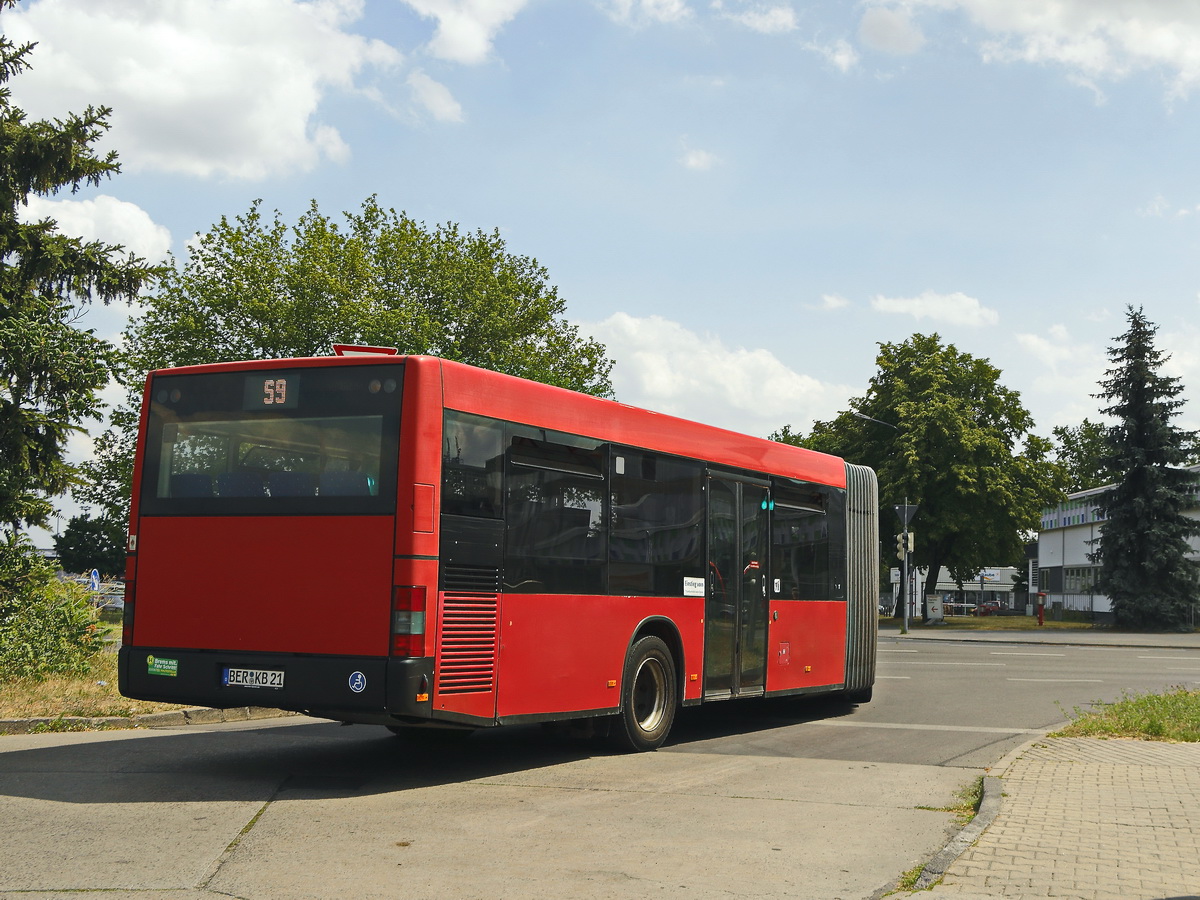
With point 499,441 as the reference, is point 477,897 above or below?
below

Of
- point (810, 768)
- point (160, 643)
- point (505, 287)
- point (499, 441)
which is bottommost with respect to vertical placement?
point (810, 768)

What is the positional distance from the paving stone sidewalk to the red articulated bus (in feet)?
11.3

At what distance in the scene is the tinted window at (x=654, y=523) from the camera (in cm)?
1081

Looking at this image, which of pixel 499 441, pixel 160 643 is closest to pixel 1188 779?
pixel 499 441

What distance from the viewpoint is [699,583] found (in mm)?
12031

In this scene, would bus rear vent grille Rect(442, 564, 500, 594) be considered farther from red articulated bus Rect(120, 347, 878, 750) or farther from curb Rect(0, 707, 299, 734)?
curb Rect(0, 707, 299, 734)

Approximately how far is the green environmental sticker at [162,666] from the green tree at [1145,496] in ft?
151

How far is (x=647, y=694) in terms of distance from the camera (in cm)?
1136

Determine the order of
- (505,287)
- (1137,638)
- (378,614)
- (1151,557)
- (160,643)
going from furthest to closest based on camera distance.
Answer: (1151,557), (505,287), (1137,638), (160,643), (378,614)

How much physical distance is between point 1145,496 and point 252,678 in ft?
155

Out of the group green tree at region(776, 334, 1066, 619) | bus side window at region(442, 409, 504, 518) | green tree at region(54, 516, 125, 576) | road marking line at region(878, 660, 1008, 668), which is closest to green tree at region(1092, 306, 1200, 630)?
green tree at region(776, 334, 1066, 619)

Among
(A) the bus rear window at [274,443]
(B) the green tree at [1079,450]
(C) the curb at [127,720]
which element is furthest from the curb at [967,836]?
(B) the green tree at [1079,450]

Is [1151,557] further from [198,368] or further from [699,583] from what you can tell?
[198,368]

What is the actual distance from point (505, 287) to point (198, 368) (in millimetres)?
36166
